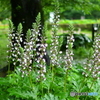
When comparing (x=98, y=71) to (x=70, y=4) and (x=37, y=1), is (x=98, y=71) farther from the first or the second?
(x=70, y=4)

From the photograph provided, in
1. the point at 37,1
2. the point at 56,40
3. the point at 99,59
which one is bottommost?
the point at 99,59

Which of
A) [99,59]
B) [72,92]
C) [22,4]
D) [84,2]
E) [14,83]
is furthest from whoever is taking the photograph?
[84,2]

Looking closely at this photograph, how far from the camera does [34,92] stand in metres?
3.83

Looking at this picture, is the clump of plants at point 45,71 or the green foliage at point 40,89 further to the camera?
the green foliage at point 40,89

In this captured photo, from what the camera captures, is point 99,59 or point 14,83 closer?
point 99,59

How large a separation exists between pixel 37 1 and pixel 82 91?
4.34 metres

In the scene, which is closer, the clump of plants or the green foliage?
the clump of plants

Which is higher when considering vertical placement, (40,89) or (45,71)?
(45,71)

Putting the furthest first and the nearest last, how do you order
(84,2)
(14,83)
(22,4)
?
(84,2)
(22,4)
(14,83)

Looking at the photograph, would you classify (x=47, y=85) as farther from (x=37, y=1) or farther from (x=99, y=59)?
(x=37, y=1)

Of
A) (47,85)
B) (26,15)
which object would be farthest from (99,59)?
(26,15)

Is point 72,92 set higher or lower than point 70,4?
lower

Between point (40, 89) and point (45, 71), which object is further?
point (40, 89)

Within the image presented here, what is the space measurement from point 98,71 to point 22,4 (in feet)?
15.1
